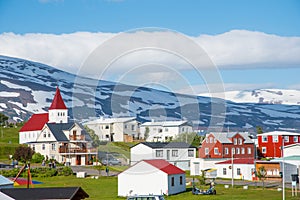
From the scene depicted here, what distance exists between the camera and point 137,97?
5019 centimetres

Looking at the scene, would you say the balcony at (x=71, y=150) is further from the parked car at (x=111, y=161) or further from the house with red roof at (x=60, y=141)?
the parked car at (x=111, y=161)

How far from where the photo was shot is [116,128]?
1674 inches

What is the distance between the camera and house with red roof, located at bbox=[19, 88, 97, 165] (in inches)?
1921

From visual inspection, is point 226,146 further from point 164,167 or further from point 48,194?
point 48,194

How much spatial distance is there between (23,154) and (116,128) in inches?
319

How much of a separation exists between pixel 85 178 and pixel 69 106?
35477mm

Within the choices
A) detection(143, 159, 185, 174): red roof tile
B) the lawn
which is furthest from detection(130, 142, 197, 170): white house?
detection(143, 159, 185, 174): red roof tile

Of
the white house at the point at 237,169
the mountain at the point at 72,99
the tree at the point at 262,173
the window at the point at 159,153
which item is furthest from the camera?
the mountain at the point at 72,99

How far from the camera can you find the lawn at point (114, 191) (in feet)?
86.1

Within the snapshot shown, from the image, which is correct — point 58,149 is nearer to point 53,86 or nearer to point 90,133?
point 90,133

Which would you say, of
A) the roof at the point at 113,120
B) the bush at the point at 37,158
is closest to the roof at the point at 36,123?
the bush at the point at 37,158

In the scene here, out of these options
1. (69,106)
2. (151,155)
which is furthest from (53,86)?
(151,155)

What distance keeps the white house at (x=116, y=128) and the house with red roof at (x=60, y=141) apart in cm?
291

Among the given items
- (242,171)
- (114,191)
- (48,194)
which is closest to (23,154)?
(242,171)
